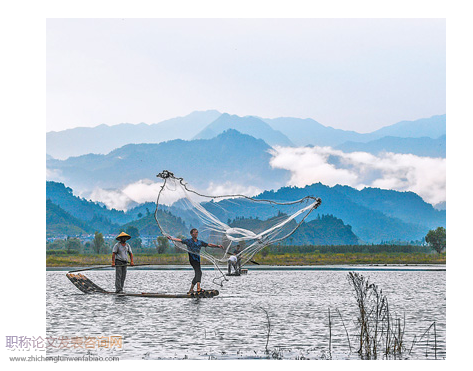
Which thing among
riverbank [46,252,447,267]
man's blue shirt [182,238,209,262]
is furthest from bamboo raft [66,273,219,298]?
riverbank [46,252,447,267]

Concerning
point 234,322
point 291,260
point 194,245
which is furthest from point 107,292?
point 291,260

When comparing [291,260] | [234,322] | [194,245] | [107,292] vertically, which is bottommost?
[291,260]

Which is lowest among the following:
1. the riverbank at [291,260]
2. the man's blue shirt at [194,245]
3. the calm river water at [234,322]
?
the riverbank at [291,260]

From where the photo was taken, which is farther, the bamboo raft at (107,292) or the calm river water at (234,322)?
the bamboo raft at (107,292)

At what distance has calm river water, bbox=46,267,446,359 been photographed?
14.4 metres

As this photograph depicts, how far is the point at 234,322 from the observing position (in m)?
18.0

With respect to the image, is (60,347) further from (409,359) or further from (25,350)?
(409,359)

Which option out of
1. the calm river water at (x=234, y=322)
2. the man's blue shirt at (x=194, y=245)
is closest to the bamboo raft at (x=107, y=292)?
the calm river water at (x=234, y=322)

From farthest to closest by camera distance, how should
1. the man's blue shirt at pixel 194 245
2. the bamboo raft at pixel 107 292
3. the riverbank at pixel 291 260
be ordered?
the riverbank at pixel 291 260 → the bamboo raft at pixel 107 292 → the man's blue shirt at pixel 194 245

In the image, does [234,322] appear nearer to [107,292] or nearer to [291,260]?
[107,292]

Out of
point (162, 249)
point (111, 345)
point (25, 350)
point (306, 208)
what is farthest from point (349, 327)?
point (162, 249)

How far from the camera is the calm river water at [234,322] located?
47.4ft

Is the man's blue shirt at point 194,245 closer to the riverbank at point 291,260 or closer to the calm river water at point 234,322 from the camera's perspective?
the calm river water at point 234,322
